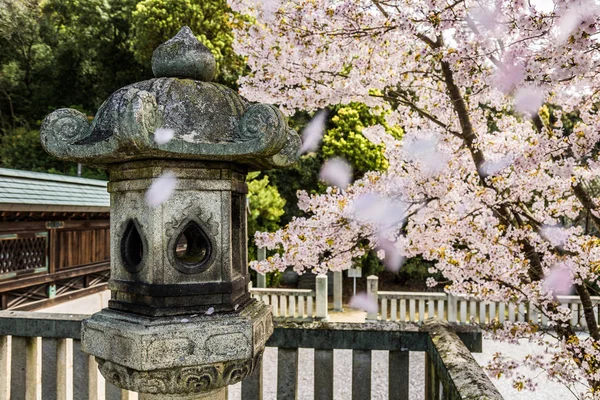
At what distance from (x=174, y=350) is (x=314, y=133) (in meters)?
14.6

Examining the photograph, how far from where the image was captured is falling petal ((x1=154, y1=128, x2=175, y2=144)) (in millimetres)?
1750

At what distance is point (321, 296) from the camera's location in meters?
10.8

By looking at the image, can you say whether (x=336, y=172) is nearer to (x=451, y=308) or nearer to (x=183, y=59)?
(x=451, y=308)

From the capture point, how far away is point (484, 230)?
4.50 m

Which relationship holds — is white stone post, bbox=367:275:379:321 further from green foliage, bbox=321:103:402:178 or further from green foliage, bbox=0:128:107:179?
green foliage, bbox=0:128:107:179

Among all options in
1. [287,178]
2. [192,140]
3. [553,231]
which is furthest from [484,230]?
[287,178]

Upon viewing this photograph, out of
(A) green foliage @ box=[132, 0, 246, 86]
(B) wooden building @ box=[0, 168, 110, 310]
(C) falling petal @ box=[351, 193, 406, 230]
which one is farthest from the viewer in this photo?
(A) green foliage @ box=[132, 0, 246, 86]

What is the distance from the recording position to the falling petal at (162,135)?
175 centimetres

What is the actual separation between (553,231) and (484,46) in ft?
5.86

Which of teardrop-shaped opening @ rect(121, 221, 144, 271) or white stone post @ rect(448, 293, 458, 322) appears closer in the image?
teardrop-shaped opening @ rect(121, 221, 144, 271)

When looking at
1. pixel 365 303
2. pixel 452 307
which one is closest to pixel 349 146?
pixel 365 303

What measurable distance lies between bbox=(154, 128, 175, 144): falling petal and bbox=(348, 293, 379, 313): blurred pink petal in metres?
9.58

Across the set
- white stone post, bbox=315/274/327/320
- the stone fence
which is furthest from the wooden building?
white stone post, bbox=315/274/327/320

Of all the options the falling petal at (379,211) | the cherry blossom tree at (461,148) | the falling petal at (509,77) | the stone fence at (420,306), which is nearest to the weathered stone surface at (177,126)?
the cherry blossom tree at (461,148)
